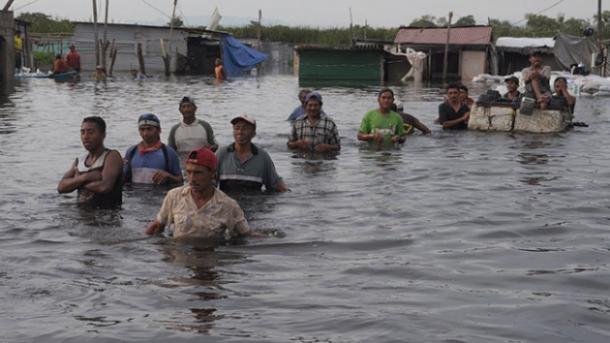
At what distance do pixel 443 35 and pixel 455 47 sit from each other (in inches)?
39.0

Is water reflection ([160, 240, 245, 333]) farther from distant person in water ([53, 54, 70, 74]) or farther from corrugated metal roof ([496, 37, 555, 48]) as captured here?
corrugated metal roof ([496, 37, 555, 48])

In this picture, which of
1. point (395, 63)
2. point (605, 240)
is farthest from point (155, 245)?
point (395, 63)

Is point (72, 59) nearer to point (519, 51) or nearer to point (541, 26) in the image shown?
point (519, 51)

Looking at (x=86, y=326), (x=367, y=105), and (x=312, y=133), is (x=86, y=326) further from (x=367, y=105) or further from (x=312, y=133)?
(x=367, y=105)

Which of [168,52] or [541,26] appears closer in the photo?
[168,52]

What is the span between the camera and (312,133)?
38.5 ft

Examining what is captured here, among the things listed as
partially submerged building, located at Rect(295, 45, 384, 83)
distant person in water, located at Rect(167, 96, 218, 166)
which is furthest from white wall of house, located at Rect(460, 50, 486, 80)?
distant person in water, located at Rect(167, 96, 218, 166)

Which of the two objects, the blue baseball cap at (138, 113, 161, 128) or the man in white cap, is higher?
the blue baseball cap at (138, 113, 161, 128)

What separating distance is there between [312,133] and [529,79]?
5.57 metres

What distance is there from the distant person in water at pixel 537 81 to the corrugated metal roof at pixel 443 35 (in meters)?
28.0

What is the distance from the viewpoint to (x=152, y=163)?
884 centimetres

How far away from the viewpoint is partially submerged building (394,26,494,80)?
44.0 m

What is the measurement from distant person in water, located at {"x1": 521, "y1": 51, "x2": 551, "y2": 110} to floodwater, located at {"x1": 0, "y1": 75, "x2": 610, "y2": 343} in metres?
2.94

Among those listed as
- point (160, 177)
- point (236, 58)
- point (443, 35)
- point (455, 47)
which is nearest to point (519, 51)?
point (455, 47)
